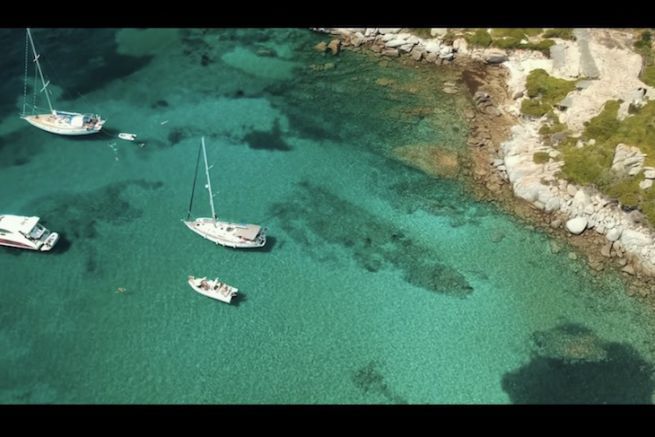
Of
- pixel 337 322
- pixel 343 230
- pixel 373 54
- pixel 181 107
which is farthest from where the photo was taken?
pixel 373 54

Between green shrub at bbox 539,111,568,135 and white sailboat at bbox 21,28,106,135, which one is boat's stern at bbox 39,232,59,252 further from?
green shrub at bbox 539,111,568,135

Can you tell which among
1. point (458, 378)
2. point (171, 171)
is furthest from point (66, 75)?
point (458, 378)

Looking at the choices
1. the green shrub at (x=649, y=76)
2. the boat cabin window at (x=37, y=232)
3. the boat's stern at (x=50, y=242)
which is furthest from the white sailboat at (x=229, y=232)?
the green shrub at (x=649, y=76)

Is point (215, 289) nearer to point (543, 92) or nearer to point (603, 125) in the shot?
point (603, 125)

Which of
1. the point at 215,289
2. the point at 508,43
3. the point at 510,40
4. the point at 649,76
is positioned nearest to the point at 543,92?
the point at 508,43

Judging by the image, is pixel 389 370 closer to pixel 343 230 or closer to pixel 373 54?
pixel 343 230
